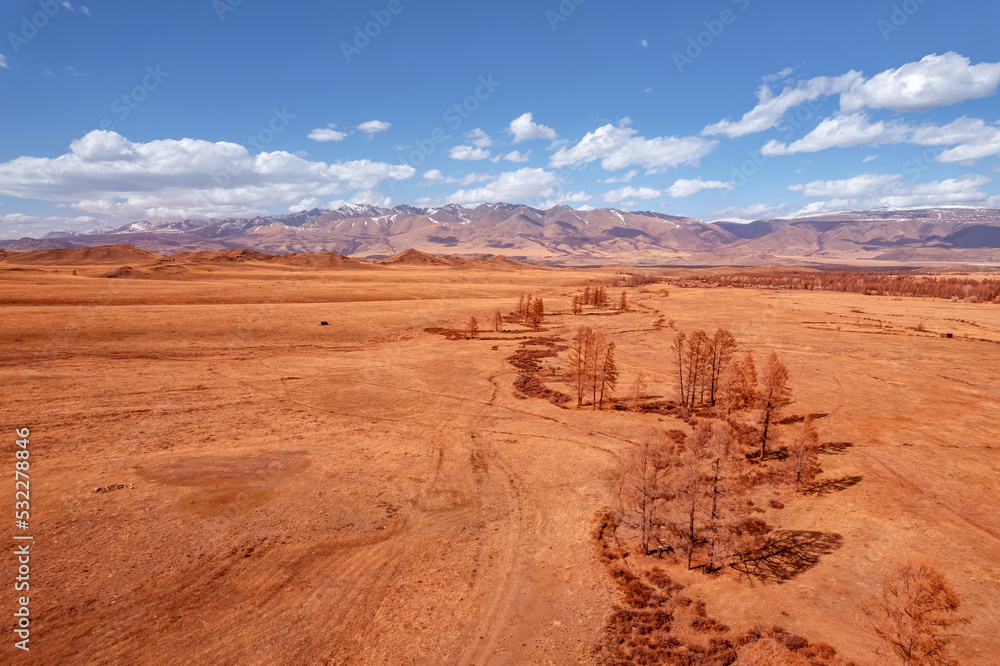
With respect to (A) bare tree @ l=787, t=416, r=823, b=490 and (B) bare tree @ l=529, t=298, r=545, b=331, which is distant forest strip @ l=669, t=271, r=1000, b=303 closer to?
(B) bare tree @ l=529, t=298, r=545, b=331

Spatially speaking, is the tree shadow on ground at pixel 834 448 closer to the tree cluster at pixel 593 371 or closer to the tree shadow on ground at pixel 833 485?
the tree shadow on ground at pixel 833 485

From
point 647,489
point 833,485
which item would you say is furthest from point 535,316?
point 647,489

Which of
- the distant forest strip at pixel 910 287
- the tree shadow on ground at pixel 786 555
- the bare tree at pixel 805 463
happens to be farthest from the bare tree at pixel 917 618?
the distant forest strip at pixel 910 287

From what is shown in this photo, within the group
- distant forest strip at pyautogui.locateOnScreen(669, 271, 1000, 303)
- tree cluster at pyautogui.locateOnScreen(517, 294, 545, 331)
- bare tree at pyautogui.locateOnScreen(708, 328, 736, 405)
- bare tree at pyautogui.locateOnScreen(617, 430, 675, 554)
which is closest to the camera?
bare tree at pyautogui.locateOnScreen(617, 430, 675, 554)

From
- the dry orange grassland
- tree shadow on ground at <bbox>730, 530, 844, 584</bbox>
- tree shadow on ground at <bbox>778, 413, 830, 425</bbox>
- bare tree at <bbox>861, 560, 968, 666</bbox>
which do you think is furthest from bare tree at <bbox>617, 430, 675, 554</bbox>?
tree shadow on ground at <bbox>778, 413, 830, 425</bbox>

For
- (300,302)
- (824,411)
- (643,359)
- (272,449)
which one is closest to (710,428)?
(824,411)

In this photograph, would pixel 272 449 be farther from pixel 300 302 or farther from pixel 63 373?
pixel 300 302

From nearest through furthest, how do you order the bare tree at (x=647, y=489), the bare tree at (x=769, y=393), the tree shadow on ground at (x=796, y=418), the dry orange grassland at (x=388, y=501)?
the dry orange grassland at (x=388, y=501)
the bare tree at (x=647, y=489)
the bare tree at (x=769, y=393)
the tree shadow on ground at (x=796, y=418)
